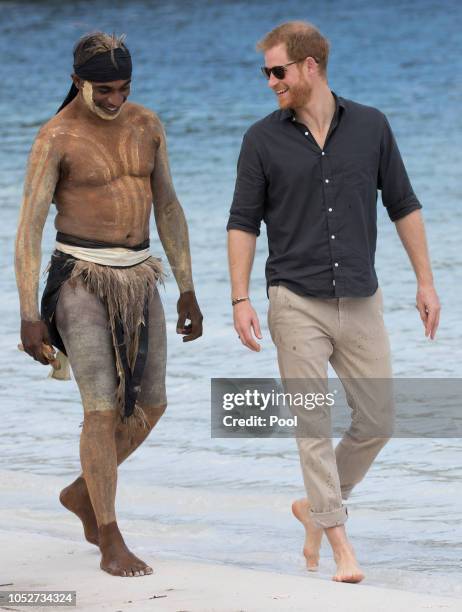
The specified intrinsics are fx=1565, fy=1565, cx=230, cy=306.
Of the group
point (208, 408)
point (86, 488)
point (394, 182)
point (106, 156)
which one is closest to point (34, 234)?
point (106, 156)

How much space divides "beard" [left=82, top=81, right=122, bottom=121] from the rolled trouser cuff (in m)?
1.58

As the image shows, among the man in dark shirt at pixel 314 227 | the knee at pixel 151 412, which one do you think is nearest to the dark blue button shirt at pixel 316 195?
the man in dark shirt at pixel 314 227

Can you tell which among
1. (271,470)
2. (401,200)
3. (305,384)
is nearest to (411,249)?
(401,200)

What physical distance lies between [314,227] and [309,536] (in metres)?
1.17

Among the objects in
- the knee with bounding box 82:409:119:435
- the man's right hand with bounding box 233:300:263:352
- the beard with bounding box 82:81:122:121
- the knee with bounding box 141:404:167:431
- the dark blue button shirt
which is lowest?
the knee with bounding box 141:404:167:431

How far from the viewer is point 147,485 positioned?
300 inches

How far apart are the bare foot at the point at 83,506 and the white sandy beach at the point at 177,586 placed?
0.19 feet

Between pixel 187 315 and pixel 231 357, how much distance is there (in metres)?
4.68

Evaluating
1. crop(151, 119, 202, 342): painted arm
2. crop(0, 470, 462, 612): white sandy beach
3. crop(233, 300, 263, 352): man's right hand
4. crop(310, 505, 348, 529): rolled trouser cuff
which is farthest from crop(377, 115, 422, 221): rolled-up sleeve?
crop(0, 470, 462, 612): white sandy beach

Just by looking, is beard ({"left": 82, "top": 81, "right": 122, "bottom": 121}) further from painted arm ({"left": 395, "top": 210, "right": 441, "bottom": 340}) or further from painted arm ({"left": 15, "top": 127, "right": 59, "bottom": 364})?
painted arm ({"left": 395, "top": 210, "right": 441, "bottom": 340})

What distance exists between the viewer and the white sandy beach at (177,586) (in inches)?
191

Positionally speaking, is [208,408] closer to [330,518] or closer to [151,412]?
[151,412]

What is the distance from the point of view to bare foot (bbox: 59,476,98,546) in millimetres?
5809

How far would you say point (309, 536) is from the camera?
576 cm
